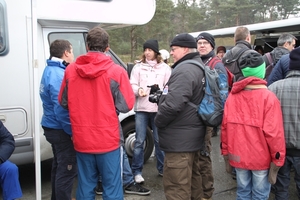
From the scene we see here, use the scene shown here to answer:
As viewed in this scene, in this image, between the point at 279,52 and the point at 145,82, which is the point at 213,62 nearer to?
the point at 145,82

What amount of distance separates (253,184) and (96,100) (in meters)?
1.65

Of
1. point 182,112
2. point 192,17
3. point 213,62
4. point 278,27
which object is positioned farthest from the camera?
point 192,17

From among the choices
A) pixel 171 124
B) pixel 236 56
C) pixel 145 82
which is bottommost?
pixel 171 124

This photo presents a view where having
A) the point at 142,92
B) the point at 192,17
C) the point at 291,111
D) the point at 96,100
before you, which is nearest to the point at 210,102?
the point at 291,111

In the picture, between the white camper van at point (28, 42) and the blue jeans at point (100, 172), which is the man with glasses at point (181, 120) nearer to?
the blue jeans at point (100, 172)

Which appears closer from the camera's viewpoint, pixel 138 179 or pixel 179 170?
pixel 179 170

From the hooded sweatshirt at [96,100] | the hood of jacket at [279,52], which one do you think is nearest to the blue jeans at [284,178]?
the hooded sweatshirt at [96,100]

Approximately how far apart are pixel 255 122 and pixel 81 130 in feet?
4.99

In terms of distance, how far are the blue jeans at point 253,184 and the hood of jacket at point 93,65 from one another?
5.15ft

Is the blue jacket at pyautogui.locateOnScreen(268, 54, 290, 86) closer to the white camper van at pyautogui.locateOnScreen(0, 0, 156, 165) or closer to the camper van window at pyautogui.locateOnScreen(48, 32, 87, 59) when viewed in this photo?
the white camper van at pyautogui.locateOnScreen(0, 0, 156, 165)

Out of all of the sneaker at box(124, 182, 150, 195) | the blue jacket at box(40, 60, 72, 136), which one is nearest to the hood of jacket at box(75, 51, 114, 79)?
the blue jacket at box(40, 60, 72, 136)

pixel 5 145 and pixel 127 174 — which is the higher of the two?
pixel 5 145

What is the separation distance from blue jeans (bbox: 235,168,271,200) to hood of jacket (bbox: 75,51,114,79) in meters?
1.57

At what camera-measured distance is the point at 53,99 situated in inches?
123
